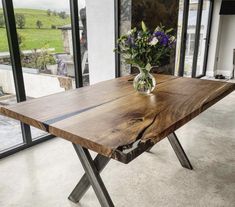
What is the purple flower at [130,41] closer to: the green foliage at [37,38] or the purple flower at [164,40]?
the purple flower at [164,40]

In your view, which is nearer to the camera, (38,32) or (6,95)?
(6,95)

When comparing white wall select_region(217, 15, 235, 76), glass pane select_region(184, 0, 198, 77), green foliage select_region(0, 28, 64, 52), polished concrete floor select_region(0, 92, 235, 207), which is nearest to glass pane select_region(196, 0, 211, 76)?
white wall select_region(217, 15, 235, 76)

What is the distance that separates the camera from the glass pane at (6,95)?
2.20 meters

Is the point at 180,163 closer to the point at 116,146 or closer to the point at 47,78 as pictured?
the point at 116,146

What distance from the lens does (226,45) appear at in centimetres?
602

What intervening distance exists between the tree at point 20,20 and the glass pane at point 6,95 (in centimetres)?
16

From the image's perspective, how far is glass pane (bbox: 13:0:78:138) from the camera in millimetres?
2373

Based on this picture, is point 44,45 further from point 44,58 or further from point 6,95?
point 6,95

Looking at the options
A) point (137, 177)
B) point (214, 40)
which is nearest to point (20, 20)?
point (137, 177)

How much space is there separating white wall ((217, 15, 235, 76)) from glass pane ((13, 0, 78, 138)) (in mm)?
4687

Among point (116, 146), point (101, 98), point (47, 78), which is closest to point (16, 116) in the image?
point (101, 98)

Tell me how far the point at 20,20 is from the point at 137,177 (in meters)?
1.86

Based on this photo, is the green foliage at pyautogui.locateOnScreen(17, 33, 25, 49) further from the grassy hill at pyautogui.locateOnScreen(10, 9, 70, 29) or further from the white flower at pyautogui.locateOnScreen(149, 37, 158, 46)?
the white flower at pyautogui.locateOnScreen(149, 37, 158, 46)

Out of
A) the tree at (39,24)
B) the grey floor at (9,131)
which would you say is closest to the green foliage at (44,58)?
the tree at (39,24)
